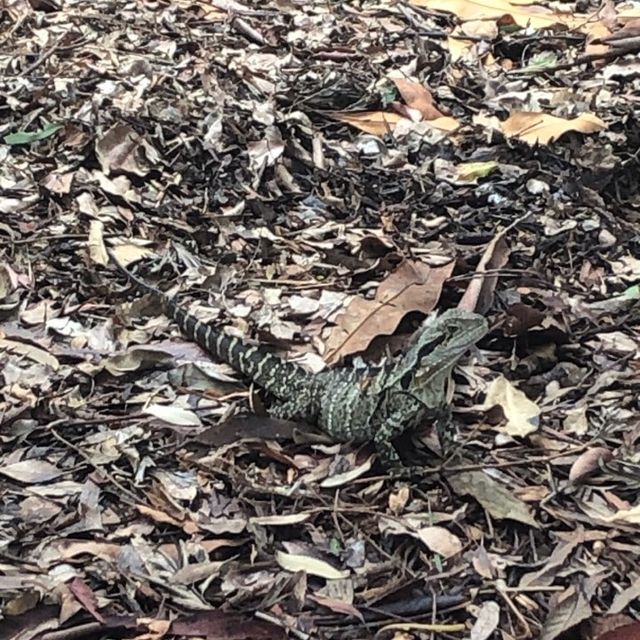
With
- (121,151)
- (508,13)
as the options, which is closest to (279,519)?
(121,151)

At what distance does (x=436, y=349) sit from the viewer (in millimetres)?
3990

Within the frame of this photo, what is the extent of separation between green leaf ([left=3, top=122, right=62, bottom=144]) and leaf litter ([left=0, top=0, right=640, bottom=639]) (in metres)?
0.01

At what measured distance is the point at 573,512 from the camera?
3.72 metres

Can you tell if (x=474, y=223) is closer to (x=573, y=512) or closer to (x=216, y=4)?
(x=573, y=512)

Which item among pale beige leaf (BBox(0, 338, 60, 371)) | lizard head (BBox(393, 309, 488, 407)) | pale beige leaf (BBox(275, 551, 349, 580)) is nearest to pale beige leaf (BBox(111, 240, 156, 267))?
pale beige leaf (BBox(0, 338, 60, 371))

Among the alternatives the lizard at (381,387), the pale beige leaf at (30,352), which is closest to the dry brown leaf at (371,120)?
the lizard at (381,387)

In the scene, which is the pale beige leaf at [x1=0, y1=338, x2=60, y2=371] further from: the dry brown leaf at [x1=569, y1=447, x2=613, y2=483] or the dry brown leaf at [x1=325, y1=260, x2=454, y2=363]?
the dry brown leaf at [x1=569, y1=447, x2=613, y2=483]

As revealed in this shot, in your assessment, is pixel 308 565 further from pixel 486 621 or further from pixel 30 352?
pixel 30 352

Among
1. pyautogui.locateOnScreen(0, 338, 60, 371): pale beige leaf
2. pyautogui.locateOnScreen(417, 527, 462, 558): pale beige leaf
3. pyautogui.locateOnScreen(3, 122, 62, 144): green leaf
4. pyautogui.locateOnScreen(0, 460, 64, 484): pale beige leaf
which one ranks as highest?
pyautogui.locateOnScreen(3, 122, 62, 144): green leaf

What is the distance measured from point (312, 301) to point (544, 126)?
178 centimetres

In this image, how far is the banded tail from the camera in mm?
4254

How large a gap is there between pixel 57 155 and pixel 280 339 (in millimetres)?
1852

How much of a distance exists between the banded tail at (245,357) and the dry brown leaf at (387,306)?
10.4 inches

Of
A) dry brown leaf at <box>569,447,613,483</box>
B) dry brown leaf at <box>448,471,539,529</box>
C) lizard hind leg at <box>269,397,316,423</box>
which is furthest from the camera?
lizard hind leg at <box>269,397,316,423</box>
